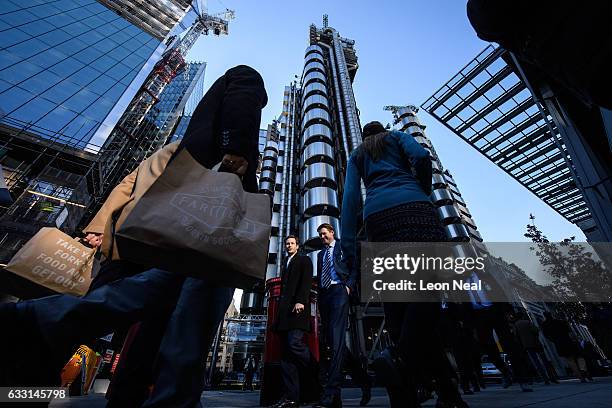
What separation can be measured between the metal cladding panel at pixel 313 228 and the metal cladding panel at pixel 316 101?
42.1 feet

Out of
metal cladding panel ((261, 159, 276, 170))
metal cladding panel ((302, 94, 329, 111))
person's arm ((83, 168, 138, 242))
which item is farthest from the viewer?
metal cladding panel ((261, 159, 276, 170))

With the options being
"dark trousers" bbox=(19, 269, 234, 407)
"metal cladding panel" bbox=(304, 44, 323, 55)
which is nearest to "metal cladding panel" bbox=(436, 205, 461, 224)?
"metal cladding panel" bbox=(304, 44, 323, 55)

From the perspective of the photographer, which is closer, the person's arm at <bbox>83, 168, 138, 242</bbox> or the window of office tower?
the person's arm at <bbox>83, 168, 138, 242</bbox>

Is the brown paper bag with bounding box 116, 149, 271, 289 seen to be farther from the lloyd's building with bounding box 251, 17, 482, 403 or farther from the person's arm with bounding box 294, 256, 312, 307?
the lloyd's building with bounding box 251, 17, 482, 403

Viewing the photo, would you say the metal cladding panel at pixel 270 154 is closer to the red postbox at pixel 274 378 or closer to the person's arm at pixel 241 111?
the red postbox at pixel 274 378

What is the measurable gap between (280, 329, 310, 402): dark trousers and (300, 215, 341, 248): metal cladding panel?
16.1 meters

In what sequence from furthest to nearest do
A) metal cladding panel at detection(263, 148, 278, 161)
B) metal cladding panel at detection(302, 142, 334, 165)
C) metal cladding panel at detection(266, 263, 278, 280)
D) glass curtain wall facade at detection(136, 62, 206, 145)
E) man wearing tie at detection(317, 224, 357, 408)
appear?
glass curtain wall facade at detection(136, 62, 206, 145)
metal cladding panel at detection(263, 148, 278, 161)
metal cladding panel at detection(302, 142, 334, 165)
metal cladding panel at detection(266, 263, 278, 280)
man wearing tie at detection(317, 224, 357, 408)

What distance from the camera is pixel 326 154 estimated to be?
24312mm

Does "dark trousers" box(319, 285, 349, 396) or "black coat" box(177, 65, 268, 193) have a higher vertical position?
"black coat" box(177, 65, 268, 193)

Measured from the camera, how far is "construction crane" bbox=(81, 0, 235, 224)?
2331cm

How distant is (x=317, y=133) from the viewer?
84.1ft

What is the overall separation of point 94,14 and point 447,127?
119ft

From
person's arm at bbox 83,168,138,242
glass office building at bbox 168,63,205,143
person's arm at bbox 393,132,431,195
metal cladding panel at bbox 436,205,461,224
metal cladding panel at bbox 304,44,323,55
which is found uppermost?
glass office building at bbox 168,63,205,143

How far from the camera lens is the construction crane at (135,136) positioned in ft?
76.5
